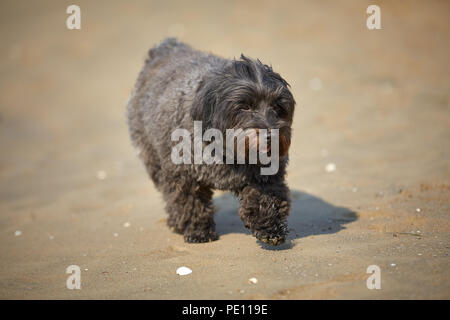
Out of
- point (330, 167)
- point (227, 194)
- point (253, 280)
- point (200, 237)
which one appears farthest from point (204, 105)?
point (330, 167)

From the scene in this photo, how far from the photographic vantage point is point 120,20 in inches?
693

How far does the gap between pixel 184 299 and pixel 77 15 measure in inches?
561

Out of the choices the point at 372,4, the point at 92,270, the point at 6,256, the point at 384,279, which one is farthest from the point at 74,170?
the point at 372,4

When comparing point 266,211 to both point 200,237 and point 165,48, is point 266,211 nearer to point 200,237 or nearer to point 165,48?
point 200,237

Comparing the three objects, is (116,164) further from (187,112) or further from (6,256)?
(187,112)

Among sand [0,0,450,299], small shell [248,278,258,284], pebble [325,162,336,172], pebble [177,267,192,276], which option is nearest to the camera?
small shell [248,278,258,284]

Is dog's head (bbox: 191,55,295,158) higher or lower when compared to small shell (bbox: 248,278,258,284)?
higher

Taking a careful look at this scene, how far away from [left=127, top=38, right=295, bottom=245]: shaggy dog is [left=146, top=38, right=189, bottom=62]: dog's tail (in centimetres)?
47

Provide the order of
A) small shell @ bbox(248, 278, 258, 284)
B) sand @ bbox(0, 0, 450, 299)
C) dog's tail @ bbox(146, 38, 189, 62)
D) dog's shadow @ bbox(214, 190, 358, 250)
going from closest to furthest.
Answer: small shell @ bbox(248, 278, 258, 284) → sand @ bbox(0, 0, 450, 299) → dog's shadow @ bbox(214, 190, 358, 250) → dog's tail @ bbox(146, 38, 189, 62)

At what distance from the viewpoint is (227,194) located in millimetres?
8180

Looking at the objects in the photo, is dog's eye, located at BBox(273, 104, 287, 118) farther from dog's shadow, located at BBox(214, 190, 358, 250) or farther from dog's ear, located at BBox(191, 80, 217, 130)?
dog's shadow, located at BBox(214, 190, 358, 250)

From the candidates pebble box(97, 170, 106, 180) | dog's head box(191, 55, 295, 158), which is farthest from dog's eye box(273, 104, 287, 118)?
pebble box(97, 170, 106, 180)

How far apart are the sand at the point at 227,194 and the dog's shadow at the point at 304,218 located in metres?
0.04

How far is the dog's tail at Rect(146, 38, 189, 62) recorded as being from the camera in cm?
716
